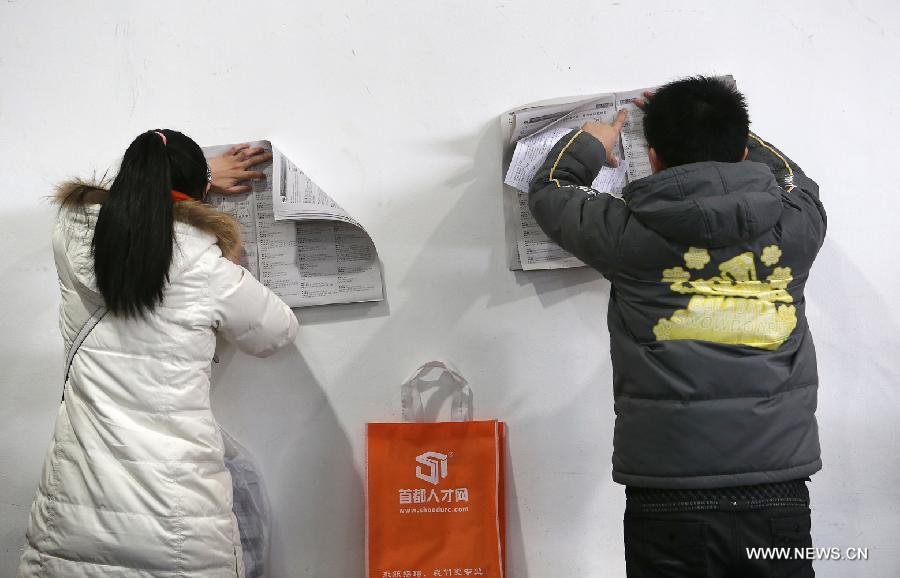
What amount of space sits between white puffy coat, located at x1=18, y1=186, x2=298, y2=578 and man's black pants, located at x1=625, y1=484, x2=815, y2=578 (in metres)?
0.74

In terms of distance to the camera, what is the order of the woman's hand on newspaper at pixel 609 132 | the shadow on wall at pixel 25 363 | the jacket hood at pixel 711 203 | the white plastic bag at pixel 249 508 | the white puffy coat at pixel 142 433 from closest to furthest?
the jacket hood at pixel 711 203
the white puffy coat at pixel 142 433
the woman's hand on newspaper at pixel 609 132
the white plastic bag at pixel 249 508
the shadow on wall at pixel 25 363

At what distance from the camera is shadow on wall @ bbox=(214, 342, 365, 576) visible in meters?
1.74

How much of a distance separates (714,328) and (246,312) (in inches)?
31.1

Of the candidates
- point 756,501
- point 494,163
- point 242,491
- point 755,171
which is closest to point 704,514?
point 756,501

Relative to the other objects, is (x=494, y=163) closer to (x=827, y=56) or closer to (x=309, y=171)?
(x=309, y=171)

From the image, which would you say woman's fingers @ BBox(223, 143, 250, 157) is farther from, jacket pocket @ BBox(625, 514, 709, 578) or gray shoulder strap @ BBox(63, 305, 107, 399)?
jacket pocket @ BBox(625, 514, 709, 578)

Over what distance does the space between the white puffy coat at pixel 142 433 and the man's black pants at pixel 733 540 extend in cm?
74

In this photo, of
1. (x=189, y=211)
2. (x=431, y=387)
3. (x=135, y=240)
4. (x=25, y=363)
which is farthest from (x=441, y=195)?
(x=25, y=363)

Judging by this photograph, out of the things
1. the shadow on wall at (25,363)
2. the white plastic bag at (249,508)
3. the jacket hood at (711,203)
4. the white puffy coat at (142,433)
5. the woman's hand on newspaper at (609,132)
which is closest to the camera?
the jacket hood at (711,203)

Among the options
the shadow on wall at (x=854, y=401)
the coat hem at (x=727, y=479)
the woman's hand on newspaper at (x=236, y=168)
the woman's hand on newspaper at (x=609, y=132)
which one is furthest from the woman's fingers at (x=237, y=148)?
the shadow on wall at (x=854, y=401)

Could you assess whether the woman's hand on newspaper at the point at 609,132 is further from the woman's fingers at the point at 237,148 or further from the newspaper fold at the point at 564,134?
the woman's fingers at the point at 237,148

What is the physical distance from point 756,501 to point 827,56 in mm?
935

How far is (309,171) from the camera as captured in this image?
1756 millimetres

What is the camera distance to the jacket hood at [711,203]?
1169 mm
